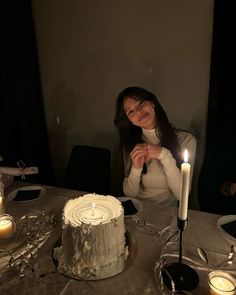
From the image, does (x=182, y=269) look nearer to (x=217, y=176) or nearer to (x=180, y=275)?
(x=180, y=275)

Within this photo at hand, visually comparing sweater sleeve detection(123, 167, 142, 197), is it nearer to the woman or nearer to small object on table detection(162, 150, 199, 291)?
the woman

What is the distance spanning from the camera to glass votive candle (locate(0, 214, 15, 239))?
117 centimetres

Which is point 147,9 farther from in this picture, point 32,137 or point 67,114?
point 32,137

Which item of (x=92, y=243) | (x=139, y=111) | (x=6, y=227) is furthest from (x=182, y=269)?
(x=139, y=111)

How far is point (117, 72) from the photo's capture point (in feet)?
7.60

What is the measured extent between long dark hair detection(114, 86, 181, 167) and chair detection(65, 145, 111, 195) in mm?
281

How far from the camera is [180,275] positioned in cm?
95

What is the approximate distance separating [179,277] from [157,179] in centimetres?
83

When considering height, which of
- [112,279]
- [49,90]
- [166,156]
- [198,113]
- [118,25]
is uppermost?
[118,25]

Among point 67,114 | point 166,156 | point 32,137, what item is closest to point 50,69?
point 67,114

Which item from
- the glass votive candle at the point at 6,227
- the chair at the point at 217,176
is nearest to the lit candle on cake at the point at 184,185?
the glass votive candle at the point at 6,227

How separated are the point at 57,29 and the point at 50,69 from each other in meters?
0.35

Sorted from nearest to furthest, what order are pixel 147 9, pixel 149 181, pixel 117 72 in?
pixel 149 181, pixel 147 9, pixel 117 72

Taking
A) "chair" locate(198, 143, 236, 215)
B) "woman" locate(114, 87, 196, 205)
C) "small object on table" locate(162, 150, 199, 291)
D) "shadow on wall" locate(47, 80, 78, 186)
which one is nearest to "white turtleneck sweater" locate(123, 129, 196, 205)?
"woman" locate(114, 87, 196, 205)
